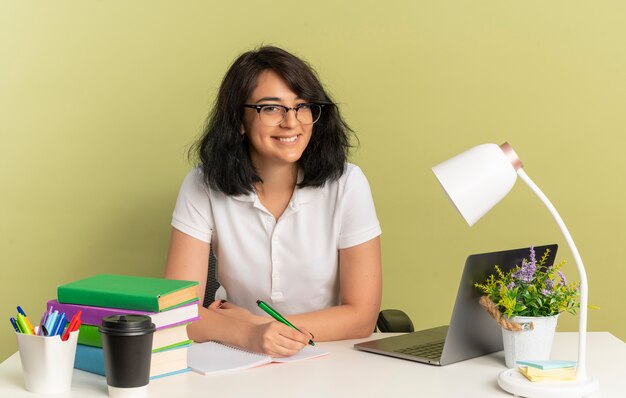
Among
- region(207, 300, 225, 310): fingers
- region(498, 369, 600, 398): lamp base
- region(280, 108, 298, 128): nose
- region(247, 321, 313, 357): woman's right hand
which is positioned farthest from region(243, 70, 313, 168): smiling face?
region(498, 369, 600, 398): lamp base

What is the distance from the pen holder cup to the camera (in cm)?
156

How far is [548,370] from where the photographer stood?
163 cm

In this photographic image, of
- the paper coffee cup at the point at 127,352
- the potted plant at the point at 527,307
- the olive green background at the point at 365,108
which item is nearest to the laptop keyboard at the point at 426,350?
the potted plant at the point at 527,307

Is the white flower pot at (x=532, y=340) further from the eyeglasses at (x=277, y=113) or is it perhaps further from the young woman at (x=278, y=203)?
the eyeglasses at (x=277, y=113)

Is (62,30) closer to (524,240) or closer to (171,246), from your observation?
(171,246)

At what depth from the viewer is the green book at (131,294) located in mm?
1661

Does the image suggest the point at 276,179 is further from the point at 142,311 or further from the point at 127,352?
the point at 127,352

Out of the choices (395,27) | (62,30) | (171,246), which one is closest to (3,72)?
(62,30)

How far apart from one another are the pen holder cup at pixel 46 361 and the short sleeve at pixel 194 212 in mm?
817

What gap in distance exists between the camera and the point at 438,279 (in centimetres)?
314

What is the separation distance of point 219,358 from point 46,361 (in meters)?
0.41

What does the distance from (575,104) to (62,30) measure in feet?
6.25

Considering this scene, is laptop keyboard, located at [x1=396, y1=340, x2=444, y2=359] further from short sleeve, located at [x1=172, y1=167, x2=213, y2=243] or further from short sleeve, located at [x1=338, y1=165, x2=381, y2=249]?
short sleeve, located at [x1=172, y1=167, x2=213, y2=243]

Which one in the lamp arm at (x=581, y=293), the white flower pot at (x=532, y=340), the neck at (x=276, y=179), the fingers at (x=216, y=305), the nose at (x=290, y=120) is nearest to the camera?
the lamp arm at (x=581, y=293)
